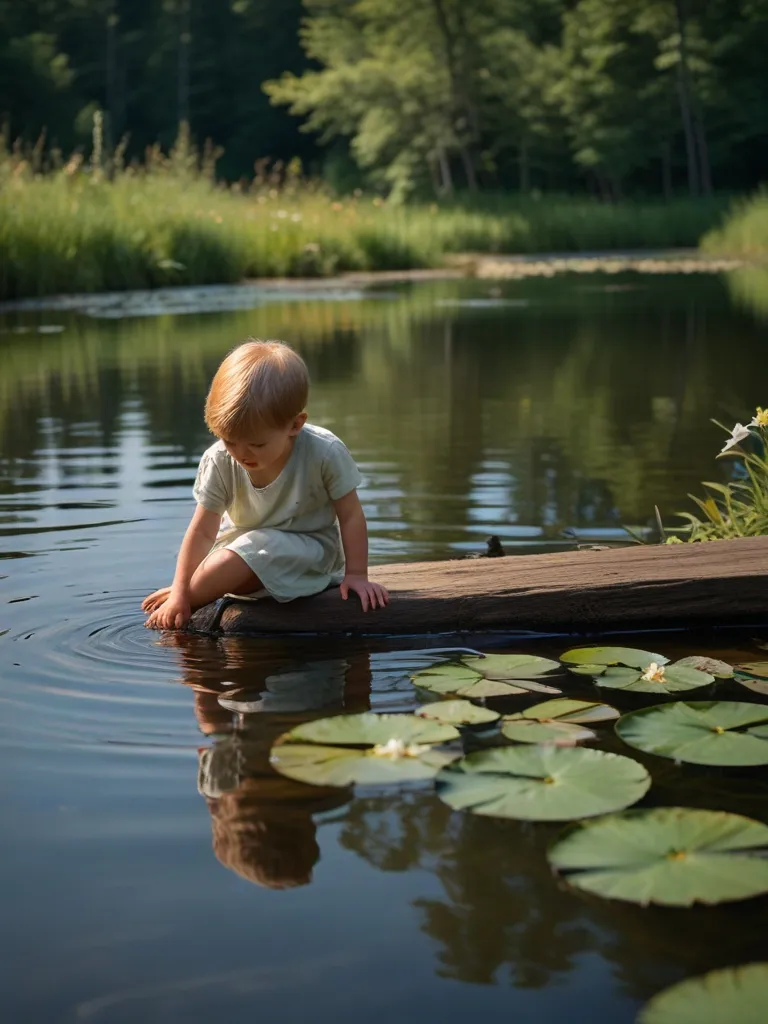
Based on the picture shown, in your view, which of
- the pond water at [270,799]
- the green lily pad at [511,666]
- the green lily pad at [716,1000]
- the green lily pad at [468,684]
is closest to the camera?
the green lily pad at [716,1000]

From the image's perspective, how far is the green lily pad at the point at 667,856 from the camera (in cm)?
204

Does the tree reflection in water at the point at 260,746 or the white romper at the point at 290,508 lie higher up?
the white romper at the point at 290,508

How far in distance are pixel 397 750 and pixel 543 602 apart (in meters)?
1.13

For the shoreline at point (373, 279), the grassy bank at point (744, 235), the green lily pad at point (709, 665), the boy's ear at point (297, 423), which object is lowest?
the green lily pad at point (709, 665)

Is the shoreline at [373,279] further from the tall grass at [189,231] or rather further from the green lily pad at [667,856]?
the green lily pad at [667,856]

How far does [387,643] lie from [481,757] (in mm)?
1089

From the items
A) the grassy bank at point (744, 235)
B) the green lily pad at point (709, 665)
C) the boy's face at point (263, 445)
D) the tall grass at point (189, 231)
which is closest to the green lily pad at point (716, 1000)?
the green lily pad at point (709, 665)

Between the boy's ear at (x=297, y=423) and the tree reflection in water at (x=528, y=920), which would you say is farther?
the boy's ear at (x=297, y=423)

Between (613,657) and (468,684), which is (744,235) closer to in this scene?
(613,657)

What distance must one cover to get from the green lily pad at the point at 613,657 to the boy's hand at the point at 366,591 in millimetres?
483

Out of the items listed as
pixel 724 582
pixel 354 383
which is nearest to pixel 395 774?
pixel 724 582

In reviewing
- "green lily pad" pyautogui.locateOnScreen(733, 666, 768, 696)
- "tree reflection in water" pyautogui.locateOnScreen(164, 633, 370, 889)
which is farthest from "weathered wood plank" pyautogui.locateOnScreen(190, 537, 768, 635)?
"green lily pad" pyautogui.locateOnScreen(733, 666, 768, 696)

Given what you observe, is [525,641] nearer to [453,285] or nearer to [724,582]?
[724,582]

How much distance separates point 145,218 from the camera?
17.4m
